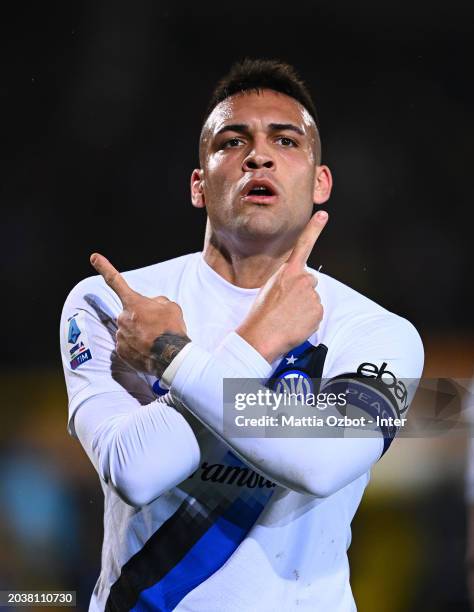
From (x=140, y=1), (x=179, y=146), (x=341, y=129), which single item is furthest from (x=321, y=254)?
(x=140, y=1)

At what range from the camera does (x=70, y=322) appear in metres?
2.46

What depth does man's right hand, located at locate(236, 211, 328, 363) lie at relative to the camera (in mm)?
2061

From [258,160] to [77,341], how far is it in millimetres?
791

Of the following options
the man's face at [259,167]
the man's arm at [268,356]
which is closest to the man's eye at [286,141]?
the man's face at [259,167]

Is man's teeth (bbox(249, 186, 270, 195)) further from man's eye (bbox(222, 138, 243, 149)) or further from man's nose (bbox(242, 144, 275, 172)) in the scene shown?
man's eye (bbox(222, 138, 243, 149))

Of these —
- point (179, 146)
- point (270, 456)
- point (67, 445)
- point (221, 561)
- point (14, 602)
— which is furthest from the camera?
point (67, 445)

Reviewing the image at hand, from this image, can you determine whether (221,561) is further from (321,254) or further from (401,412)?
(321,254)

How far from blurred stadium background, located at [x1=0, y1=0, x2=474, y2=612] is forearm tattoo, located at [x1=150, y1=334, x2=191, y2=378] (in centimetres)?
166

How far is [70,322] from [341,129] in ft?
6.12

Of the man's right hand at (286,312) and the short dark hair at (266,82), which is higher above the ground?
the short dark hair at (266,82)

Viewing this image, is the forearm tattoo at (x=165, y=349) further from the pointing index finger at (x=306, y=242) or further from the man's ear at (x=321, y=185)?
the man's ear at (x=321, y=185)

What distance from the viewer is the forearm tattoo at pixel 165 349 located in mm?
2031

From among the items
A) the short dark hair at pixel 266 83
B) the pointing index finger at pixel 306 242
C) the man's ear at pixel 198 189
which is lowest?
the pointing index finger at pixel 306 242

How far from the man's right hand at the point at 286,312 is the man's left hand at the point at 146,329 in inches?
6.8
